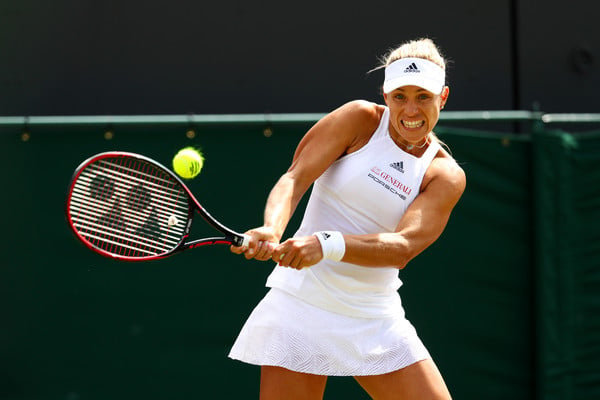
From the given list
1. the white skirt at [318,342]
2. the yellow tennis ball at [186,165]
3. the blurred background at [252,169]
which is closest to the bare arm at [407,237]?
the white skirt at [318,342]

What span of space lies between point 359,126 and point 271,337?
30.5 inches

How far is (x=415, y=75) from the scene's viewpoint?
3.07 metres

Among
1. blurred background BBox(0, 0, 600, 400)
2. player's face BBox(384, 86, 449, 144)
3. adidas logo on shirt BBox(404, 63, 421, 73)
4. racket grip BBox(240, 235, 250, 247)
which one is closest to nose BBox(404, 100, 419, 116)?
player's face BBox(384, 86, 449, 144)

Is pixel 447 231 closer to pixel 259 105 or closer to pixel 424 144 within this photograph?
pixel 259 105

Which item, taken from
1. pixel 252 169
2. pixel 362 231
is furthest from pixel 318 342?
pixel 252 169

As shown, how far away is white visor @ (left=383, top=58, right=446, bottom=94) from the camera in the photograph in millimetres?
3066

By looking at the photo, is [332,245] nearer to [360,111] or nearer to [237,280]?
[360,111]

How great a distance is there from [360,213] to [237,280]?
1.78 metres

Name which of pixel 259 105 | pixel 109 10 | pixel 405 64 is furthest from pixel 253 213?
pixel 405 64

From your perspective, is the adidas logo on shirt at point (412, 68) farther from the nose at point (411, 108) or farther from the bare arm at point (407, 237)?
the bare arm at point (407, 237)

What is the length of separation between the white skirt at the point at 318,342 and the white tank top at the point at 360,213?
43 millimetres

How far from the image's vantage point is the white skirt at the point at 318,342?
3.12 m

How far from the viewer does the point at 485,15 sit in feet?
18.9

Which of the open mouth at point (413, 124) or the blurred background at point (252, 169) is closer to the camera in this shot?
the open mouth at point (413, 124)
